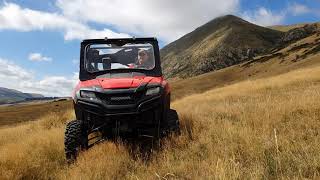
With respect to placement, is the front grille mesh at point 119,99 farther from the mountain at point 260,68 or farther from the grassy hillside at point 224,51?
the grassy hillside at point 224,51

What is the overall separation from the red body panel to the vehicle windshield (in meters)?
0.88

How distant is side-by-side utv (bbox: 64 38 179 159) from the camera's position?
8.83m

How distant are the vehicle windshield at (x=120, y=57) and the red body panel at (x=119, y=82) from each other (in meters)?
0.88

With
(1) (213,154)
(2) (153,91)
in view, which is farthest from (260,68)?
(1) (213,154)

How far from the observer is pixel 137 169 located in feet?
25.9

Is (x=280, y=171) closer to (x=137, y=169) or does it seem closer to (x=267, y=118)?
(x=137, y=169)

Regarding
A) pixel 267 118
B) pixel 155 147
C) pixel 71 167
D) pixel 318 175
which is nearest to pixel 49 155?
pixel 71 167

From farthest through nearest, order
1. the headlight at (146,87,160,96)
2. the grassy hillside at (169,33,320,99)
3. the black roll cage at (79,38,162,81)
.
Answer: the grassy hillside at (169,33,320,99) → the black roll cage at (79,38,162,81) → the headlight at (146,87,160,96)

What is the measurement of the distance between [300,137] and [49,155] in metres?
5.29

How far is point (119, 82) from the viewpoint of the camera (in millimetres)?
9055

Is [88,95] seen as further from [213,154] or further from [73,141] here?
[213,154]

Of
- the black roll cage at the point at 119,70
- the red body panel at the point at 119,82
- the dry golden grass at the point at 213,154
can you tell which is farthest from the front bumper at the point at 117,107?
the black roll cage at the point at 119,70

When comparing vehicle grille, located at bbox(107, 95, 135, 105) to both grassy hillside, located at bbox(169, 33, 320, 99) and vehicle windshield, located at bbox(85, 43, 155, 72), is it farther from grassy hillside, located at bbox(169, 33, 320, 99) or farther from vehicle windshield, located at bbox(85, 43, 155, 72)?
grassy hillside, located at bbox(169, 33, 320, 99)

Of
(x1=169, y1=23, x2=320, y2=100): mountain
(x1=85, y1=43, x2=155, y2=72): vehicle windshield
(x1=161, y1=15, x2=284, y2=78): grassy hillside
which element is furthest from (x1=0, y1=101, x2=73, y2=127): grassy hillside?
(x1=161, y1=15, x2=284, y2=78): grassy hillside
